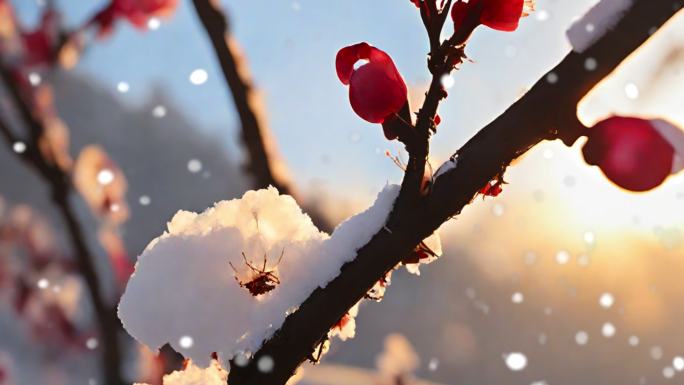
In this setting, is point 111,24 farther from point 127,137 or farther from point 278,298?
point 127,137

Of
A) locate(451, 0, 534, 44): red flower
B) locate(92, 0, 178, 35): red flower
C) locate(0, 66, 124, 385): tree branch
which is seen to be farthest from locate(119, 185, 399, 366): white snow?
locate(92, 0, 178, 35): red flower

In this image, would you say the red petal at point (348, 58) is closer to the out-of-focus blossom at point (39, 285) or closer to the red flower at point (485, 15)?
the red flower at point (485, 15)

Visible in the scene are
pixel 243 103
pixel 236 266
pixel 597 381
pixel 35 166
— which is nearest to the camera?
pixel 236 266

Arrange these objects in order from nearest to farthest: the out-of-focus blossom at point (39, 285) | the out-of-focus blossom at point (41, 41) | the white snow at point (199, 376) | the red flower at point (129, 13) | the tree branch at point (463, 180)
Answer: the tree branch at point (463, 180), the white snow at point (199, 376), the red flower at point (129, 13), the out-of-focus blossom at point (41, 41), the out-of-focus blossom at point (39, 285)

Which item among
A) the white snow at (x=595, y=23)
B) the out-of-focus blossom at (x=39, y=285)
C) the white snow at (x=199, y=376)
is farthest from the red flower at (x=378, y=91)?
the out-of-focus blossom at (x=39, y=285)

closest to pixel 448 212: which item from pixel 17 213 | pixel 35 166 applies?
pixel 35 166

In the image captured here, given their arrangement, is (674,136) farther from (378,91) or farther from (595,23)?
(378,91)
